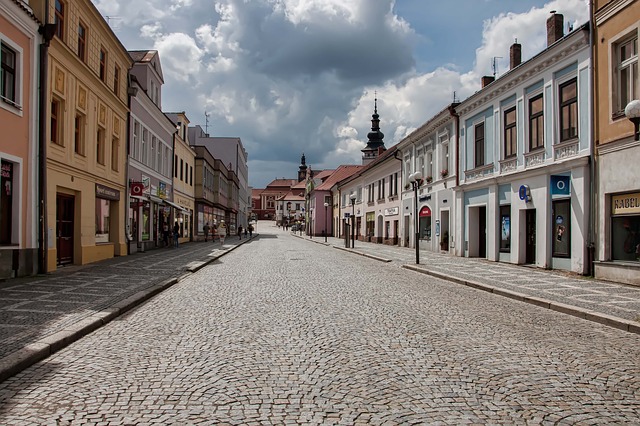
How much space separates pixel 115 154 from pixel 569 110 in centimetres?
1749

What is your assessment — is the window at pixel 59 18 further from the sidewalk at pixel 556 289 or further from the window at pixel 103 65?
the sidewalk at pixel 556 289

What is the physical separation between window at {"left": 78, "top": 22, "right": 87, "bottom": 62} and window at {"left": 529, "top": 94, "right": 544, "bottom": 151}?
15.5 m

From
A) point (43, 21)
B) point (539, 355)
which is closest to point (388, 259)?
point (43, 21)

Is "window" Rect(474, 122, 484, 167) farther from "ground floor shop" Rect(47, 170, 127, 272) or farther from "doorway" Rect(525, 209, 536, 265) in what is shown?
"ground floor shop" Rect(47, 170, 127, 272)

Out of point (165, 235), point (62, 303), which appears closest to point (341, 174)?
point (165, 235)

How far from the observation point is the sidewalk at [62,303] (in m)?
6.13

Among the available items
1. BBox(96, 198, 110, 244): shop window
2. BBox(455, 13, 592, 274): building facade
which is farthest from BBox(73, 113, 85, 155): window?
BBox(455, 13, 592, 274): building facade

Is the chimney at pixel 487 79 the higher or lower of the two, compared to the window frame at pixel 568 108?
higher

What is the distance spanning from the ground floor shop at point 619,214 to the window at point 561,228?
63.5 inches

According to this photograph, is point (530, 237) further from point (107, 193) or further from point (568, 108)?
point (107, 193)

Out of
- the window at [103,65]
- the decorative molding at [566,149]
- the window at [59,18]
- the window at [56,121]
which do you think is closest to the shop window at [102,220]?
the window at [56,121]

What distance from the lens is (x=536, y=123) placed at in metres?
18.5

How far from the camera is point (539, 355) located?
6.23 metres

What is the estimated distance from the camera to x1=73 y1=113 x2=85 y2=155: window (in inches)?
721
